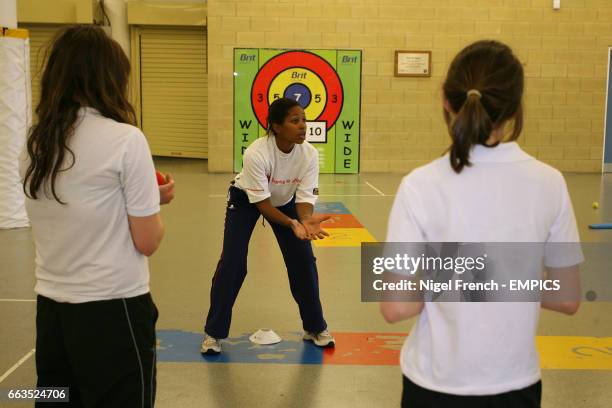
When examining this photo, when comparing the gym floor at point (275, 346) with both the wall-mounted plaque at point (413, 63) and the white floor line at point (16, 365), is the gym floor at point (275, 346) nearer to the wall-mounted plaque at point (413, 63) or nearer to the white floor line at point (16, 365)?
the white floor line at point (16, 365)

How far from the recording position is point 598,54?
12422 mm

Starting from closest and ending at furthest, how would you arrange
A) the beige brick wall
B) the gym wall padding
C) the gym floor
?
the gym floor < the gym wall padding < the beige brick wall

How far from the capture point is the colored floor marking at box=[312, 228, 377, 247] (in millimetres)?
6830

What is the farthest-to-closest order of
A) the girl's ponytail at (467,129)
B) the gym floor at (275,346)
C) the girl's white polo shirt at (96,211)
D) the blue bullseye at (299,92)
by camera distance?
the blue bullseye at (299,92) → the gym floor at (275,346) → the girl's white polo shirt at (96,211) → the girl's ponytail at (467,129)

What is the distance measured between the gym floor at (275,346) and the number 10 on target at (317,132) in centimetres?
559

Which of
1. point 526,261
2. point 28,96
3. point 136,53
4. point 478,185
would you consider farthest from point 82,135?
point 136,53

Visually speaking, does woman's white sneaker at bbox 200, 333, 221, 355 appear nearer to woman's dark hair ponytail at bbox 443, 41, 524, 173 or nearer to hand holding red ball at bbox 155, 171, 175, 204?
hand holding red ball at bbox 155, 171, 175, 204

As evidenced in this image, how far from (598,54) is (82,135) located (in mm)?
12210

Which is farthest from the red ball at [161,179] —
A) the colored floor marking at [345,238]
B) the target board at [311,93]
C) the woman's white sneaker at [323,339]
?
the target board at [311,93]

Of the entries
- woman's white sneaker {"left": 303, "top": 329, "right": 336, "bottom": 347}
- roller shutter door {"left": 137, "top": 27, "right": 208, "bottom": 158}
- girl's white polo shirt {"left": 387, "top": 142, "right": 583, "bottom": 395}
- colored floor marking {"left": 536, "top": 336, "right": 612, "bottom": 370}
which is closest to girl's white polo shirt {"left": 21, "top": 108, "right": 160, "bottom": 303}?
girl's white polo shirt {"left": 387, "top": 142, "right": 583, "bottom": 395}

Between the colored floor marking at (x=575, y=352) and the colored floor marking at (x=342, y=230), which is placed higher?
the colored floor marking at (x=342, y=230)

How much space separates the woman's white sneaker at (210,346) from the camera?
12.6 ft

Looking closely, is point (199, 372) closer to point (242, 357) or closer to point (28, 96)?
point (242, 357)

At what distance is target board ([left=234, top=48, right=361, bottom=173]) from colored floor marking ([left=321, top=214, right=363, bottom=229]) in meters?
4.05
